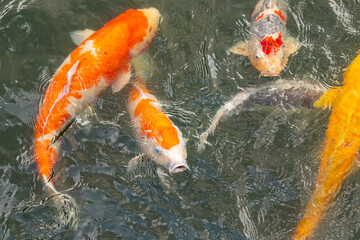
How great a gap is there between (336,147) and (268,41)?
53.3 inches

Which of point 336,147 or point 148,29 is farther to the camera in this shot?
point 148,29

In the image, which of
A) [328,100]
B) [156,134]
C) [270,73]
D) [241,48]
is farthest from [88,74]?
[328,100]

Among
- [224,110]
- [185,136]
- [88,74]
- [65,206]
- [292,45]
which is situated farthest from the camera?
[292,45]

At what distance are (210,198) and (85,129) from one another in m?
1.45

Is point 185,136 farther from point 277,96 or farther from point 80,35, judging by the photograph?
point 80,35

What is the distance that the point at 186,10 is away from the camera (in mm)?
5500

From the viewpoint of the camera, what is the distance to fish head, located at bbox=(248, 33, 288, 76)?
483 centimetres

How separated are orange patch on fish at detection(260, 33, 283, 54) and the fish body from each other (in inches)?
50.5

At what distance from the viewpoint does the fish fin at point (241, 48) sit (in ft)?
16.7

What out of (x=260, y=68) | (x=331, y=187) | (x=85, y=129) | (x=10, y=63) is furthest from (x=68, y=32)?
(x=331, y=187)

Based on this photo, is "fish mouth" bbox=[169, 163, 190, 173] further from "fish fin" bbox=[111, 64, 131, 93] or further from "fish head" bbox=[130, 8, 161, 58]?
"fish head" bbox=[130, 8, 161, 58]

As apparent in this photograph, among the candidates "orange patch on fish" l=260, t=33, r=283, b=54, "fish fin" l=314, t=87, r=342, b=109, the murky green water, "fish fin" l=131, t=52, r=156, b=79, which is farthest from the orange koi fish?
"fish fin" l=314, t=87, r=342, b=109

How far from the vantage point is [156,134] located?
432 cm

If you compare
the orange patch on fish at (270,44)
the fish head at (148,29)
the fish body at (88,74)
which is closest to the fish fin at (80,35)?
the fish body at (88,74)
